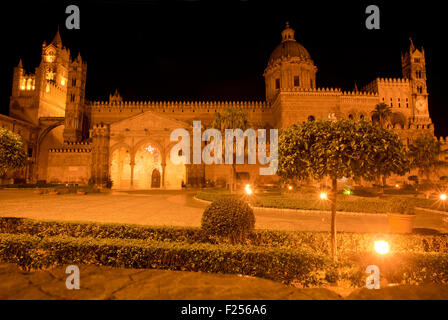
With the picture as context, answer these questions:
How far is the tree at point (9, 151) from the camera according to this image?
8508 millimetres

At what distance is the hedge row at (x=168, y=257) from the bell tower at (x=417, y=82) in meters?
53.8

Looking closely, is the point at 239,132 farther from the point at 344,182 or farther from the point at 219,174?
the point at 344,182

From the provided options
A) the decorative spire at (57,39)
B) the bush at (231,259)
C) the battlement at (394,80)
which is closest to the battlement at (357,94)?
the battlement at (394,80)

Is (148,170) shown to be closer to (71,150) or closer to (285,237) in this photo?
(71,150)

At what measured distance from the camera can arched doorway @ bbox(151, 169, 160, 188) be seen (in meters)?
37.3

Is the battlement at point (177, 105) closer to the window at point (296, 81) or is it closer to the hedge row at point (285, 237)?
the window at point (296, 81)

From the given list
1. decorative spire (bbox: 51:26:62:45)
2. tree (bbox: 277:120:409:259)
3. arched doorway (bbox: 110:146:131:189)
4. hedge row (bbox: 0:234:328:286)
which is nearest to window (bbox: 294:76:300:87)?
arched doorway (bbox: 110:146:131:189)

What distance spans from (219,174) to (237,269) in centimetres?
3252

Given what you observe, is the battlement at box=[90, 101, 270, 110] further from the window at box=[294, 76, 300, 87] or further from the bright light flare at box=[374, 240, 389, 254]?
the bright light flare at box=[374, 240, 389, 254]

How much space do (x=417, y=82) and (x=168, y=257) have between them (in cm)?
5876

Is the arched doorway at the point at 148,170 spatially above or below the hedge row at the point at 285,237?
above

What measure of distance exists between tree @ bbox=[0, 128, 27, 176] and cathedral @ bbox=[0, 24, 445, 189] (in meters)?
24.8

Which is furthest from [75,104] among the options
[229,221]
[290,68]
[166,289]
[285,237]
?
[166,289]

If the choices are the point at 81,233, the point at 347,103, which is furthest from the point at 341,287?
the point at 347,103
